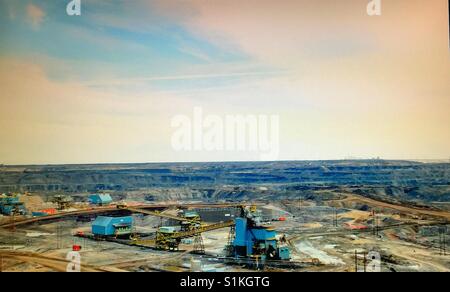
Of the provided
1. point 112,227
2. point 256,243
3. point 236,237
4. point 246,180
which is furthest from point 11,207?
point 246,180

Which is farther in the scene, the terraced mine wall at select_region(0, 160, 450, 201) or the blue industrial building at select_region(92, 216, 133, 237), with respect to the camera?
the terraced mine wall at select_region(0, 160, 450, 201)

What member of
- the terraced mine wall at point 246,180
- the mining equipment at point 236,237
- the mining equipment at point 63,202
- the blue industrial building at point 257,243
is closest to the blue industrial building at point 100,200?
the mining equipment at point 63,202

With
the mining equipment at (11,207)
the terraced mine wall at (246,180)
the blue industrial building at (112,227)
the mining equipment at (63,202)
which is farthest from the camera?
the terraced mine wall at (246,180)

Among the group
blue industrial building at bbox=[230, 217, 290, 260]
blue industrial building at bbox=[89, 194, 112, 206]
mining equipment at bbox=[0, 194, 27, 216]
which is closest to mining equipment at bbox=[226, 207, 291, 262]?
blue industrial building at bbox=[230, 217, 290, 260]

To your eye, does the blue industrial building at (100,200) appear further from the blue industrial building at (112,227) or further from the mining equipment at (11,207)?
the blue industrial building at (112,227)

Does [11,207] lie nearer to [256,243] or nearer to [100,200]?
[100,200]

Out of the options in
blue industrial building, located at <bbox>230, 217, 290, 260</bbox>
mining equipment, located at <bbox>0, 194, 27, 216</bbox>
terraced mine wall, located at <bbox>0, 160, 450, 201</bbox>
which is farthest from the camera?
terraced mine wall, located at <bbox>0, 160, 450, 201</bbox>

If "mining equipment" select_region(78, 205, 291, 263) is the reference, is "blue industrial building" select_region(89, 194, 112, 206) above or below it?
above

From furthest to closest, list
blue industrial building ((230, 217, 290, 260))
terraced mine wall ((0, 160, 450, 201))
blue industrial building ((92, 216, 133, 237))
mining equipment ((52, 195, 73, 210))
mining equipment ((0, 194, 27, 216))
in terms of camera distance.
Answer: terraced mine wall ((0, 160, 450, 201))
mining equipment ((52, 195, 73, 210))
mining equipment ((0, 194, 27, 216))
blue industrial building ((92, 216, 133, 237))
blue industrial building ((230, 217, 290, 260))

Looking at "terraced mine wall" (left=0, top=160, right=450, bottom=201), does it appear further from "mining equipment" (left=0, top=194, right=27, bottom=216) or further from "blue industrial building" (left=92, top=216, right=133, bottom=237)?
"blue industrial building" (left=92, top=216, right=133, bottom=237)
